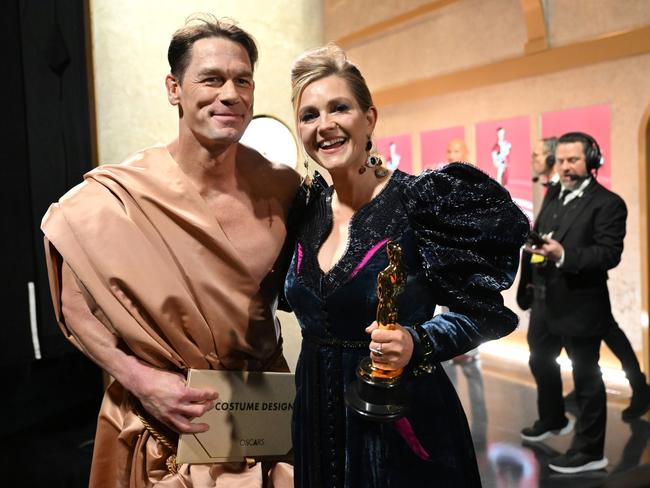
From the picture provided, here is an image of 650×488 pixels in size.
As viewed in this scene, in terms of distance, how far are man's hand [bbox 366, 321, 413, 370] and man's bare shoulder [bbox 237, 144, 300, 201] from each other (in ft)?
2.52

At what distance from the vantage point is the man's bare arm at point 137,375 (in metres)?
1.71

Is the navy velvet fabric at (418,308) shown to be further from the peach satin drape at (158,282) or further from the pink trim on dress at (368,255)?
the peach satin drape at (158,282)

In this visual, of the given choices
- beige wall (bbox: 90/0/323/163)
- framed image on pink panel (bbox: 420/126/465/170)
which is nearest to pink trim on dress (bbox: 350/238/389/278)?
beige wall (bbox: 90/0/323/163)

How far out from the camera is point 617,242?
351cm

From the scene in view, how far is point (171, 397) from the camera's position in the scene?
5.65 feet

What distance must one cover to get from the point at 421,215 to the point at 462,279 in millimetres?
173

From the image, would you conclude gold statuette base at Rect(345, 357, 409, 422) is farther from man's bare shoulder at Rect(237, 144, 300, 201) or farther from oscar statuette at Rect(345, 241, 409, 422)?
man's bare shoulder at Rect(237, 144, 300, 201)

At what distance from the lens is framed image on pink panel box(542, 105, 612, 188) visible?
558cm

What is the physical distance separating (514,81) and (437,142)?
3.94 feet

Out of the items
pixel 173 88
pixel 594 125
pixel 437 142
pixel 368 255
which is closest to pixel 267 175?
pixel 173 88

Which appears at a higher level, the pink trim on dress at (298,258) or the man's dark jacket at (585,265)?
the pink trim on dress at (298,258)

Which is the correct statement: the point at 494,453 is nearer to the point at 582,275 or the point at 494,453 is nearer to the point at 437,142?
the point at 582,275

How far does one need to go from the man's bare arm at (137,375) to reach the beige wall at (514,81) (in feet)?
15.6

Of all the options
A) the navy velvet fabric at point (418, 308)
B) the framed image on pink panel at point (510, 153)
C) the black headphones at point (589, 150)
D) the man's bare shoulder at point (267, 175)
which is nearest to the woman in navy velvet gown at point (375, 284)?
the navy velvet fabric at point (418, 308)
